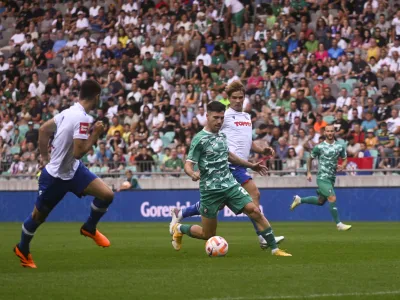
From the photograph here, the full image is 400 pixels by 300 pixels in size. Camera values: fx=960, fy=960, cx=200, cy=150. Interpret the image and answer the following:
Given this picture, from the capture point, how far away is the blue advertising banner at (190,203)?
27.2 m

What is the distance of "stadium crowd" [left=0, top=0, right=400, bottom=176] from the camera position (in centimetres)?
2780

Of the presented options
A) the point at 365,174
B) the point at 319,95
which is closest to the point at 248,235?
the point at 365,174

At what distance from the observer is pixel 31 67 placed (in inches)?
1468

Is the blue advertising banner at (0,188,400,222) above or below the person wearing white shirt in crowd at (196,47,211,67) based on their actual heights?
below

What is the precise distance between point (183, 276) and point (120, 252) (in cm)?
436

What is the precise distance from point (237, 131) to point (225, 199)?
6.69 ft

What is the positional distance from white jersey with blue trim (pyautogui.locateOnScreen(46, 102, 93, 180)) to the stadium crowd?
1554 cm

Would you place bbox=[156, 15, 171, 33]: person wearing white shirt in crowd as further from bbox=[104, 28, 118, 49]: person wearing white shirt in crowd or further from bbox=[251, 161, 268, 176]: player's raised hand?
bbox=[251, 161, 268, 176]: player's raised hand

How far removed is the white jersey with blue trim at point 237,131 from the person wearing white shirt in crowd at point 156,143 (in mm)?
15587

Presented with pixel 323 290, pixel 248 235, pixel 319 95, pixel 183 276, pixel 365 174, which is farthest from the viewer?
pixel 319 95

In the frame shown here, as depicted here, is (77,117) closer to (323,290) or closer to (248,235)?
(323,290)

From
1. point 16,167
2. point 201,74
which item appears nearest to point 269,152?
point 201,74

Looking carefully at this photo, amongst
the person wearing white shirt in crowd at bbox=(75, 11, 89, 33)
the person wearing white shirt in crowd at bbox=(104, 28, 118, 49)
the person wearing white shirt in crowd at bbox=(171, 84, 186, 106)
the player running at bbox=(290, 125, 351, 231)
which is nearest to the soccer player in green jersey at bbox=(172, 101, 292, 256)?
the player running at bbox=(290, 125, 351, 231)

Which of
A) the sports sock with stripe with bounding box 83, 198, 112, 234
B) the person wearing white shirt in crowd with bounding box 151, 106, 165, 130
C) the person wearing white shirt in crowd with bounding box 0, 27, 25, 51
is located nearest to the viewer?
the sports sock with stripe with bounding box 83, 198, 112, 234
